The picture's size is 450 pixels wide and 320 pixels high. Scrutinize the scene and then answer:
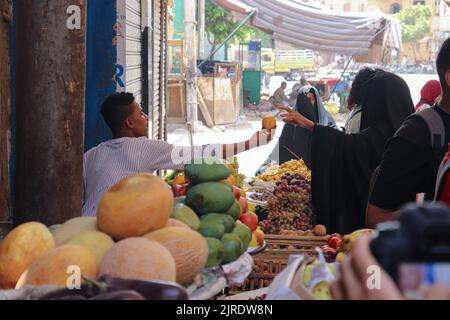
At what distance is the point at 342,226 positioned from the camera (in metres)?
5.14

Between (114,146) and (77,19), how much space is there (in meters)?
1.26

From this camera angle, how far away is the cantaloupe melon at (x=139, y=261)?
1.75 m

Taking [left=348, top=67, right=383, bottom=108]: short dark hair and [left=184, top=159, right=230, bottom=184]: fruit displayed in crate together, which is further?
[left=348, top=67, right=383, bottom=108]: short dark hair

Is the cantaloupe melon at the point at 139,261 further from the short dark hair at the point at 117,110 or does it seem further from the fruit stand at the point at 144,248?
the short dark hair at the point at 117,110

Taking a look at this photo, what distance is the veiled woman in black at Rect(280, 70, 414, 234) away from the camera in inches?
190

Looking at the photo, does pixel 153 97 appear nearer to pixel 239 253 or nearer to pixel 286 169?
pixel 286 169

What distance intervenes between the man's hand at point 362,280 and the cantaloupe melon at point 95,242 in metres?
0.85

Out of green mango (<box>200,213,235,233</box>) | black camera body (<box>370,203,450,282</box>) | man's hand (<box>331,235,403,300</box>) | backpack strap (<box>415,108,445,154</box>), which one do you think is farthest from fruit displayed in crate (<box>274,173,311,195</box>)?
black camera body (<box>370,203,450,282</box>)

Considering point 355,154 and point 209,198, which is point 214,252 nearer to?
point 209,198

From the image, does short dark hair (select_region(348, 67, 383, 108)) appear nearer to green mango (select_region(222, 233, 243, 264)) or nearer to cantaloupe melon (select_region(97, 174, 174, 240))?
green mango (select_region(222, 233, 243, 264))

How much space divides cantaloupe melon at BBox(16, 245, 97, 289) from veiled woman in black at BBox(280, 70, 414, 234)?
3.17 metres

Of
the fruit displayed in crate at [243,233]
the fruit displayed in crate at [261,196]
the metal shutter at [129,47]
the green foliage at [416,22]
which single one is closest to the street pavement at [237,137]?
the metal shutter at [129,47]
